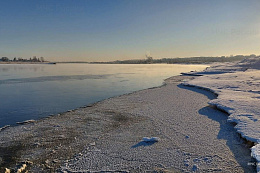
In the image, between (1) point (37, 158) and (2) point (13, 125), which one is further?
(2) point (13, 125)

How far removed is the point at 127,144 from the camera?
12.2 ft

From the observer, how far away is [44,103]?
756 centimetres

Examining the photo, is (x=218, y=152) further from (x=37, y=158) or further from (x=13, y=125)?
(x=13, y=125)

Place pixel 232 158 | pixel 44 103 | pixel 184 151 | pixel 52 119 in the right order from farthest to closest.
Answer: pixel 44 103, pixel 52 119, pixel 184 151, pixel 232 158

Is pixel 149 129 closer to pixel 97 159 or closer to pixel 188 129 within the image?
pixel 188 129

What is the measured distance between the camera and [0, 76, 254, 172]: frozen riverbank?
297cm

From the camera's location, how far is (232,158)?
3105mm

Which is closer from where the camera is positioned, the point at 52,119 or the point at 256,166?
the point at 256,166

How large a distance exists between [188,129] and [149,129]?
104cm

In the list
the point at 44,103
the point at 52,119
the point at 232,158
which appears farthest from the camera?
the point at 44,103

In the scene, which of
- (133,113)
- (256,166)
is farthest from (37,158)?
(256,166)

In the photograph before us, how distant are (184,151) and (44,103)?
6.61 metres

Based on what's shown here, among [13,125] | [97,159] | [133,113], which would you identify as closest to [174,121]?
[133,113]

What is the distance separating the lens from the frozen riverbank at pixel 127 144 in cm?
297
